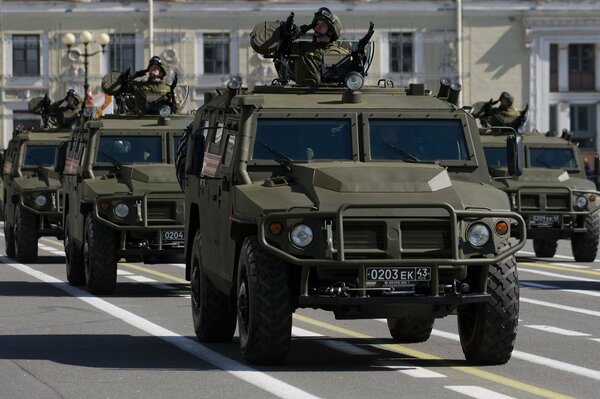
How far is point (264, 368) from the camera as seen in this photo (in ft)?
43.3

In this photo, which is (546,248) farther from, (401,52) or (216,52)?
(216,52)

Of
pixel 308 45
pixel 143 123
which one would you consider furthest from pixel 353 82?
pixel 143 123

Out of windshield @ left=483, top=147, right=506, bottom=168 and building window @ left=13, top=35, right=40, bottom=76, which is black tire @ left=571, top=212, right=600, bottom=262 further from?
building window @ left=13, top=35, right=40, bottom=76

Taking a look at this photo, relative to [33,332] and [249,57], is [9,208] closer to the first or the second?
[33,332]

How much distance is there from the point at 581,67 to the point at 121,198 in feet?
236

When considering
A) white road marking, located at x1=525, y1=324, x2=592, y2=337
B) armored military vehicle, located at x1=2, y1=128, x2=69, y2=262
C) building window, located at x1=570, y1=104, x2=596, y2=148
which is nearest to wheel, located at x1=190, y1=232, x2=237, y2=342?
white road marking, located at x1=525, y1=324, x2=592, y2=337

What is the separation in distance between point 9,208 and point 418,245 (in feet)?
60.8

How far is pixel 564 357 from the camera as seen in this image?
14.3 m

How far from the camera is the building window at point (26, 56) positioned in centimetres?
8812

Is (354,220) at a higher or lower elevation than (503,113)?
lower

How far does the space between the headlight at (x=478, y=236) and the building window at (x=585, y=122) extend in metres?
78.0

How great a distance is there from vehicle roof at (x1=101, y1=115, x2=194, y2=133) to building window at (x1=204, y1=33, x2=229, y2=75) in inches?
2564

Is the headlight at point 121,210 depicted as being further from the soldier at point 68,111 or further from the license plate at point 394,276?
the soldier at point 68,111

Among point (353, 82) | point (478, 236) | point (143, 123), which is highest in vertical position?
point (353, 82)
